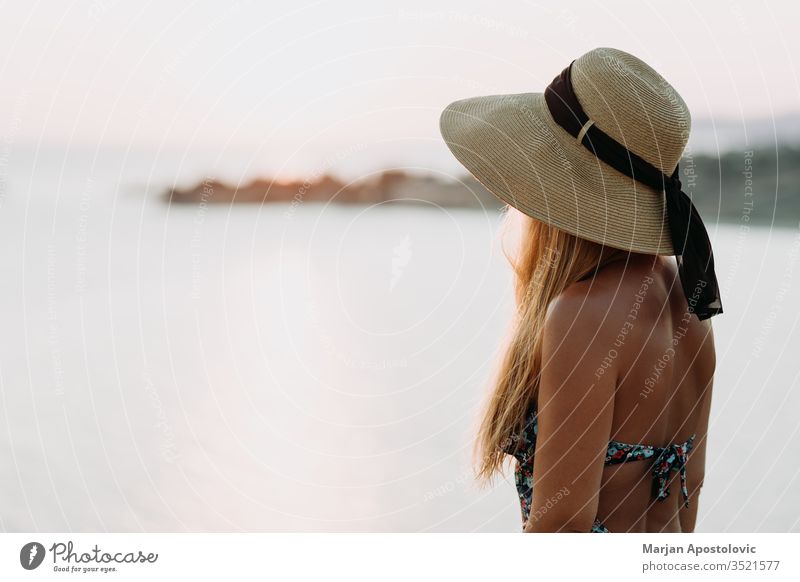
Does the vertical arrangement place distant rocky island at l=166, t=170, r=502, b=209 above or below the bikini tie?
above

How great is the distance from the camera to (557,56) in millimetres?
1508

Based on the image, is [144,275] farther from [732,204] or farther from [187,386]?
[732,204]

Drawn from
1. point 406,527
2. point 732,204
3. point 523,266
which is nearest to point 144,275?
point 406,527

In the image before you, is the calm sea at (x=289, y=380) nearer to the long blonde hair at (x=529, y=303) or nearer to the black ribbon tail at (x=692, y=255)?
the long blonde hair at (x=529, y=303)

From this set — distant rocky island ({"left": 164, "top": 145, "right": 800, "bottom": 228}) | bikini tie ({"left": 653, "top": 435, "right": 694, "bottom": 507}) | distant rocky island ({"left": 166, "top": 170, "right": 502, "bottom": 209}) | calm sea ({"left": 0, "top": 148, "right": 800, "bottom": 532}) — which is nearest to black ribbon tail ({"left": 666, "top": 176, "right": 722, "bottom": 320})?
bikini tie ({"left": 653, "top": 435, "right": 694, "bottom": 507})

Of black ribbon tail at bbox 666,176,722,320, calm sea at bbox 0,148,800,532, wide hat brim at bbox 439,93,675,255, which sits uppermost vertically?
wide hat brim at bbox 439,93,675,255

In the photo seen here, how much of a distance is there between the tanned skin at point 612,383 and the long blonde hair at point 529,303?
0.06m

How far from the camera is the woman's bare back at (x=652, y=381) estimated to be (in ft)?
2.59

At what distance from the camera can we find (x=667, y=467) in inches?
36.1

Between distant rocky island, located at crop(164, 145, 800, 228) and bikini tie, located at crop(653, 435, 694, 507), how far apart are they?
0.60m

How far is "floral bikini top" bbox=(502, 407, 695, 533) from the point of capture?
0.88m

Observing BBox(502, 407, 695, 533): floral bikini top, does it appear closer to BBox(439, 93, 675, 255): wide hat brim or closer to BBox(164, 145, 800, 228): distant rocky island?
BBox(439, 93, 675, 255): wide hat brim

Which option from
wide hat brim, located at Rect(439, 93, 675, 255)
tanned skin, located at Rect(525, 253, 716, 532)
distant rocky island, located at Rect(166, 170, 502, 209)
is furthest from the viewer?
distant rocky island, located at Rect(166, 170, 502, 209)

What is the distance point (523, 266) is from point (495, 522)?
1.60 metres
